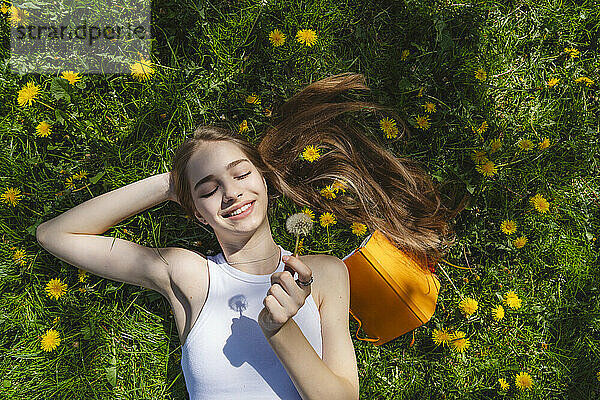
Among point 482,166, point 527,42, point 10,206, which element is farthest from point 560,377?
point 10,206

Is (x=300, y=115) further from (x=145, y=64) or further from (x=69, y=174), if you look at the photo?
(x=69, y=174)

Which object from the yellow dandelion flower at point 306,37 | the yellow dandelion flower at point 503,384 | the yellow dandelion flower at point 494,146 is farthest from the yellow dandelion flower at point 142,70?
the yellow dandelion flower at point 503,384

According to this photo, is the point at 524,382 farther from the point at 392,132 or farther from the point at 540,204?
the point at 392,132

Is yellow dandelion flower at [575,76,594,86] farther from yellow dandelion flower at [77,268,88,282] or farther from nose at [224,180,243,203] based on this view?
yellow dandelion flower at [77,268,88,282]

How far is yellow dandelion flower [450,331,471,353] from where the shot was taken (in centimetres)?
261

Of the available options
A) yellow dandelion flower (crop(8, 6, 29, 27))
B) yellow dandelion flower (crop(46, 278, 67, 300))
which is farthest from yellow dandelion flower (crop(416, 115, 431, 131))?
yellow dandelion flower (crop(8, 6, 29, 27))

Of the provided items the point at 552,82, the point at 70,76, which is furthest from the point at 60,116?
the point at 552,82

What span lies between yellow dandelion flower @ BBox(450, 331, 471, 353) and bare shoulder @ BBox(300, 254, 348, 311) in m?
0.77

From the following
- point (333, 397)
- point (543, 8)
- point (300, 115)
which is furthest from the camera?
point (543, 8)

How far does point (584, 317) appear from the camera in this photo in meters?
2.69

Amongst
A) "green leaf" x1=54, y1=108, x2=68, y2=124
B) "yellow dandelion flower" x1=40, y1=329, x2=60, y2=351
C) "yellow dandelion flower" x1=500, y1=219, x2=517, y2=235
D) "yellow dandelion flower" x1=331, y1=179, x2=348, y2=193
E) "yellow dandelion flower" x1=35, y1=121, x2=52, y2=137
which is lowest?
"yellow dandelion flower" x1=40, y1=329, x2=60, y2=351

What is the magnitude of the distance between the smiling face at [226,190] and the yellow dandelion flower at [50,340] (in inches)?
43.0

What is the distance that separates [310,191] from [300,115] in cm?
39

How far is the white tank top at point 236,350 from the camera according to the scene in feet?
7.00
